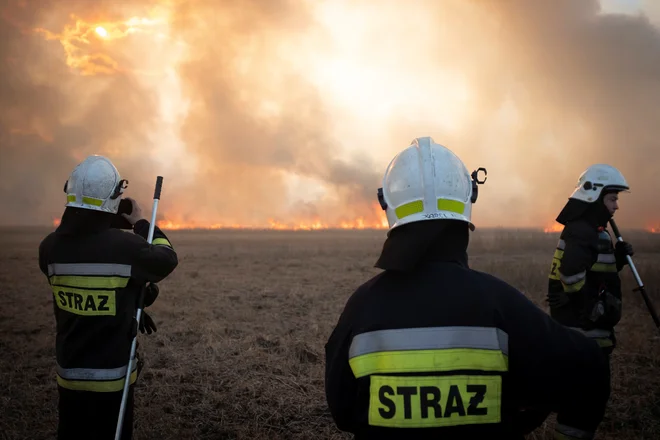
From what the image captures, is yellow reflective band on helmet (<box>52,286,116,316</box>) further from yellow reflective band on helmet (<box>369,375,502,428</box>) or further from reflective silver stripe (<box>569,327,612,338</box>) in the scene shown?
reflective silver stripe (<box>569,327,612,338</box>)

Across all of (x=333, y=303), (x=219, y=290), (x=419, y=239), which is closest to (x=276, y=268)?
(x=219, y=290)

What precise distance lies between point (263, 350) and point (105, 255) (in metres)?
5.01

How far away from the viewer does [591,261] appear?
4.27 m

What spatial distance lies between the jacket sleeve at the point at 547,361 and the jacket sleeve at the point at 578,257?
2.86 meters

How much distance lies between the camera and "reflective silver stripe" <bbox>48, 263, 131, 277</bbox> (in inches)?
123

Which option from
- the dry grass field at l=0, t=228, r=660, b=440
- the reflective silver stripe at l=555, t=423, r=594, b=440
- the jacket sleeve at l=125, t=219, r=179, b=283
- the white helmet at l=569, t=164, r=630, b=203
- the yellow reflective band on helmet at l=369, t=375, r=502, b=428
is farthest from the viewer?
the dry grass field at l=0, t=228, r=660, b=440

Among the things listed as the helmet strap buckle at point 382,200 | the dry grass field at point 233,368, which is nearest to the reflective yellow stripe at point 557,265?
the dry grass field at point 233,368

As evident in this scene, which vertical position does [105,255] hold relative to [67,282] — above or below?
above

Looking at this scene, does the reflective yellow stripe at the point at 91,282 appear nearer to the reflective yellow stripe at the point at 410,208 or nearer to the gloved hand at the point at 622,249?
the reflective yellow stripe at the point at 410,208

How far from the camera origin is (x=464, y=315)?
1.60 meters

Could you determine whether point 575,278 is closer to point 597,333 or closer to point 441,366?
point 597,333

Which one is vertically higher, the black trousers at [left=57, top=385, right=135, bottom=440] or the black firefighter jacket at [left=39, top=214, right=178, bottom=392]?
the black firefighter jacket at [left=39, top=214, right=178, bottom=392]

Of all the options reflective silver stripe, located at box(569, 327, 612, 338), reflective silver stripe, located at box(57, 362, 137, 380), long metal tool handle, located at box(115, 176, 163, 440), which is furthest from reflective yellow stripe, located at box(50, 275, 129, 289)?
reflective silver stripe, located at box(569, 327, 612, 338)

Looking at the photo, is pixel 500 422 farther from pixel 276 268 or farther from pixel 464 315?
pixel 276 268
